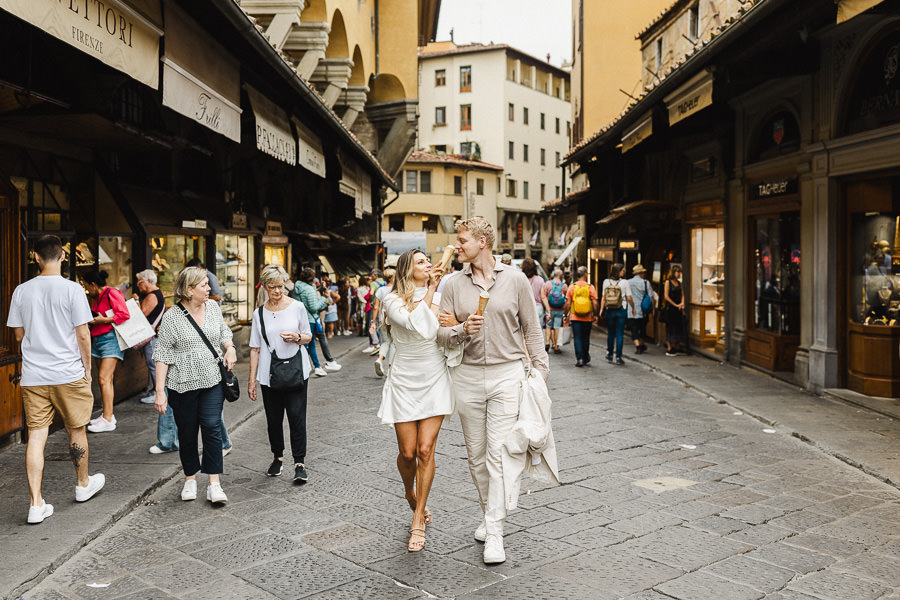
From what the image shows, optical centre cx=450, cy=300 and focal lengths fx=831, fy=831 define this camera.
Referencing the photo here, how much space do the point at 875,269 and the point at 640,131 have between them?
4.72 meters

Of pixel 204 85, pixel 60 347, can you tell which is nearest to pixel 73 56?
pixel 204 85

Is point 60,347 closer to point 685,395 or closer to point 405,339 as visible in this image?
point 405,339

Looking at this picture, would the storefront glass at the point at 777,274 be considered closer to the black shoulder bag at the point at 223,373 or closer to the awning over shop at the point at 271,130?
the awning over shop at the point at 271,130

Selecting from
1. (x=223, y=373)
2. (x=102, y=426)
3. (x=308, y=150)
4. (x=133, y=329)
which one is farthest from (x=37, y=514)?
(x=308, y=150)

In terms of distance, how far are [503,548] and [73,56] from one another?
20.0 feet

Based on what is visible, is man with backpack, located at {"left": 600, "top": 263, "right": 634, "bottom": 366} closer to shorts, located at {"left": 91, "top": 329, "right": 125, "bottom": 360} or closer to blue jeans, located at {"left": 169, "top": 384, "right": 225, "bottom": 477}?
shorts, located at {"left": 91, "top": 329, "right": 125, "bottom": 360}

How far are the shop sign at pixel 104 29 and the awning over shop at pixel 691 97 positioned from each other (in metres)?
6.81

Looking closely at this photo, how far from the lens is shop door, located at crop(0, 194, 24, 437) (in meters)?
7.65

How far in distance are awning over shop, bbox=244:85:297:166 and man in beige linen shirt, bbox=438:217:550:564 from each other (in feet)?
18.8

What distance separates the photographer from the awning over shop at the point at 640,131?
43.8 feet

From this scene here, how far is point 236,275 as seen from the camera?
1561cm

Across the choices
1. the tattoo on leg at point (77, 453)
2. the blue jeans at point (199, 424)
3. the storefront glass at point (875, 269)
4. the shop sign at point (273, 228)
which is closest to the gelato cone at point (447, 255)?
the blue jeans at point (199, 424)

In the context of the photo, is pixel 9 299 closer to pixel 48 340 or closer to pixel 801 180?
pixel 48 340

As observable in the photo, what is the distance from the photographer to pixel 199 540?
16.9 ft
